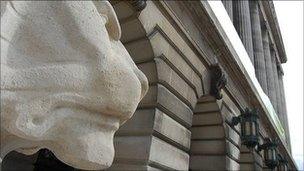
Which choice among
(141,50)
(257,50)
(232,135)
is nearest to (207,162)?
(232,135)

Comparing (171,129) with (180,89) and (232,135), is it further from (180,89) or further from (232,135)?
(232,135)

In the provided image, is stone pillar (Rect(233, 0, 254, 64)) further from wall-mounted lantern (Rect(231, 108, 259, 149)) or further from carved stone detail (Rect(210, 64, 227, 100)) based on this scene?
carved stone detail (Rect(210, 64, 227, 100))

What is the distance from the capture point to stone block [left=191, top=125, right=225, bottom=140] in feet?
27.4

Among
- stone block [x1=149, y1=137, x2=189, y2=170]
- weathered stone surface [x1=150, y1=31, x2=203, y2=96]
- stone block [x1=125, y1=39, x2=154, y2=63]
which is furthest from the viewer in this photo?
weathered stone surface [x1=150, y1=31, x2=203, y2=96]

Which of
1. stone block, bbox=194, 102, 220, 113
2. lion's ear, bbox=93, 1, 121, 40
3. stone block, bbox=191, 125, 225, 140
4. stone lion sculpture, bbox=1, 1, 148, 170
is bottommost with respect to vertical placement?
stone lion sculpture, bbox=1, 1, 148, 170

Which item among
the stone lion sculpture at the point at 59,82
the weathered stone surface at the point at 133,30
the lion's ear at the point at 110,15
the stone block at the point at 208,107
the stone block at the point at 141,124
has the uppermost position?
the weathered stone surface at the point at 133,30

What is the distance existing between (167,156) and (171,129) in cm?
45

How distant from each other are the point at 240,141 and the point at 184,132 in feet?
14.2

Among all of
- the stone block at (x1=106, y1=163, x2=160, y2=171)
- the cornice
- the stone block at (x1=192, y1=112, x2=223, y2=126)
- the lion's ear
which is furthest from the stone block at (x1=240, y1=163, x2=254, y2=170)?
the cornice

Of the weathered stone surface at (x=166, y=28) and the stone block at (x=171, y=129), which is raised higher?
the weathered stone surface at (x=166, y=28)

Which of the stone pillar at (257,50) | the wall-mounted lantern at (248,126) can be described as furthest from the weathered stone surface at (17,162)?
the stone pillar at (257,50)

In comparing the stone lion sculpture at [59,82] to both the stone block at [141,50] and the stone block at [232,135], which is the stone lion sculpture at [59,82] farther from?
the stone block at [232,135]

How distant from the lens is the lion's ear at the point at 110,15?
1.25 meters

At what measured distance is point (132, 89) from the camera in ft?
3.91
